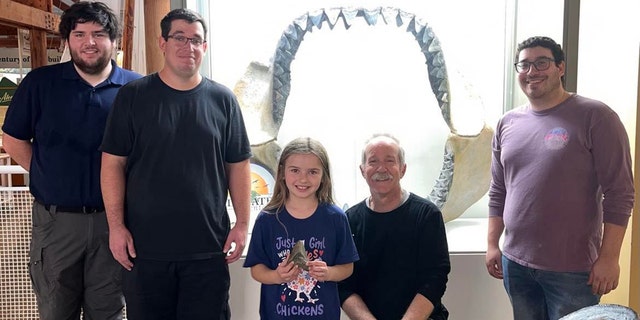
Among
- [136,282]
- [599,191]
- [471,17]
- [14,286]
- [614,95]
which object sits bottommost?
[14,286]

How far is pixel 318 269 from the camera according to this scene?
85.0 inches

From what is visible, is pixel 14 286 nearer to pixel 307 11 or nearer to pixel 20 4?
pixel 20 4

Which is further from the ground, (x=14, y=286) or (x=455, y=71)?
(x=455, y=71)

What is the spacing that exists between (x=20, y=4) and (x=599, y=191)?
321 centimetres

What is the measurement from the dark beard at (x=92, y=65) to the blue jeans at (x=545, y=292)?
178 cm

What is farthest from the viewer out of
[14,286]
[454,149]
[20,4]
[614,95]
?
[20,4]

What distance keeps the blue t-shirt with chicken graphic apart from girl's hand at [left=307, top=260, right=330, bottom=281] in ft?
0.22

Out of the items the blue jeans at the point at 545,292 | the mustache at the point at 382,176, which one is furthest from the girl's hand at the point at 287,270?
the blue jeans at the point at 545,292

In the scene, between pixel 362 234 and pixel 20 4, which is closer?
pixel 362 234

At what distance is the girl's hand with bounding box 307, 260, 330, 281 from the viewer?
7.07 ft

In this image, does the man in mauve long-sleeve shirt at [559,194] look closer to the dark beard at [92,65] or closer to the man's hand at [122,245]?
the man's hand at [122,245]

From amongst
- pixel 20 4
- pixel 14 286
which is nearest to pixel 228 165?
pixel 14 286

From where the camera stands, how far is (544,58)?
7.70 ft

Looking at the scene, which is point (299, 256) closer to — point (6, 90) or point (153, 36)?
point (153, 36)
